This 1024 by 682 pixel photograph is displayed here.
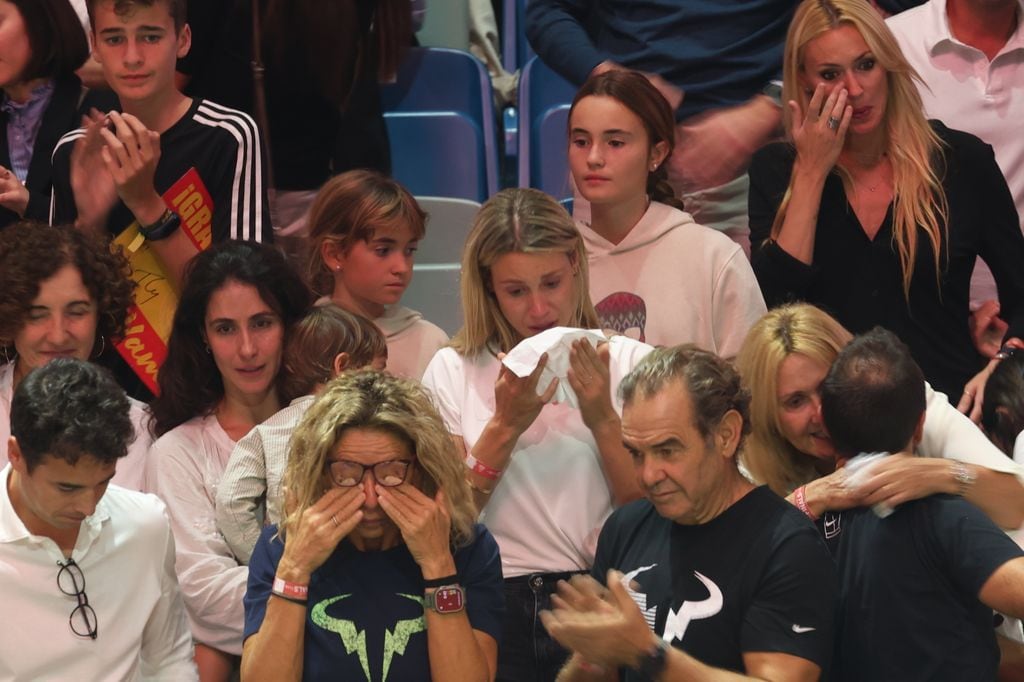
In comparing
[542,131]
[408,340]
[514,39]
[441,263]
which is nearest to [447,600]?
[408,340]

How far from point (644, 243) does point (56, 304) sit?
1.52 meters

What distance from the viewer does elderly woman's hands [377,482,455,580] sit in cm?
317

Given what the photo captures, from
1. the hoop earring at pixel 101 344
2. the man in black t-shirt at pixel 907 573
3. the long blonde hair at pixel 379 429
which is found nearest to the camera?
the man in black t-shirt at pixel 907 573

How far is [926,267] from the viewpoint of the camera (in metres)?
4.19

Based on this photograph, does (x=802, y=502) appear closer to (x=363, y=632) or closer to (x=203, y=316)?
(x=363, y=632)

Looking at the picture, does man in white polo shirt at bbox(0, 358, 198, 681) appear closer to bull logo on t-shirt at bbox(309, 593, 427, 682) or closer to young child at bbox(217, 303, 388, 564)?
young child at bbox(217, 303, 388, 564)

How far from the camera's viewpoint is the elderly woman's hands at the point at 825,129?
4227mm

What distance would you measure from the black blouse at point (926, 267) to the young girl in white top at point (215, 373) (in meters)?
1.29

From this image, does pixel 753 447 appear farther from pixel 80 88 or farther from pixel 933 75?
pixel 80 88

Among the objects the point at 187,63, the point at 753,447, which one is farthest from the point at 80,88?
the point at 753,447

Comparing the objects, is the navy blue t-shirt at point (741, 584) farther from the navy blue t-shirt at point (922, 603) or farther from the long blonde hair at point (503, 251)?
the long blonde hair at point (503, 251)

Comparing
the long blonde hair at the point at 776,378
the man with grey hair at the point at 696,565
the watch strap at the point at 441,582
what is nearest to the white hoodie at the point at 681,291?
the long blonde hair at the point at 776,378

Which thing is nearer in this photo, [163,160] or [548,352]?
[548,352]

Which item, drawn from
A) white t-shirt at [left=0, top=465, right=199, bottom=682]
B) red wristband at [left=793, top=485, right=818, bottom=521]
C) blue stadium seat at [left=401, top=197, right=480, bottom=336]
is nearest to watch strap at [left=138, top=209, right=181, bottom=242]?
blue stadium seat at [left=401, top=197, right=480, bottom=336]
